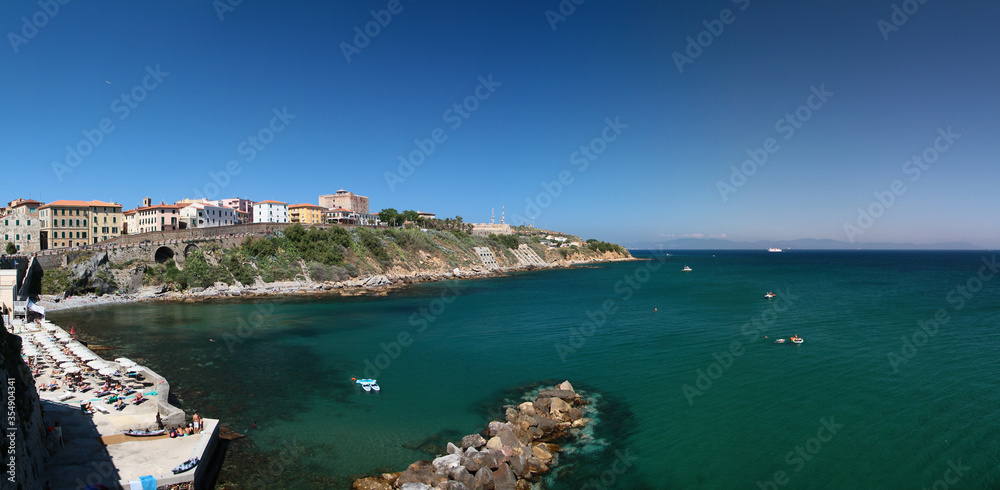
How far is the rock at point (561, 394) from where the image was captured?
2144 centimetres

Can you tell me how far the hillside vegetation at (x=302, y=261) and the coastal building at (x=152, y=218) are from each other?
2508 centimetres

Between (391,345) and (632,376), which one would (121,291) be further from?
(632,376)

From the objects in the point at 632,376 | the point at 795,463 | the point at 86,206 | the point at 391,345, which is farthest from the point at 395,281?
the point at 795,463

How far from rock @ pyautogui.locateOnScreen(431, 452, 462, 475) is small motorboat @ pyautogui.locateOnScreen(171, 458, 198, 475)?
271 inches

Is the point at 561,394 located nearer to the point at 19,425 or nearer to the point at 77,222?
the point at 19,425

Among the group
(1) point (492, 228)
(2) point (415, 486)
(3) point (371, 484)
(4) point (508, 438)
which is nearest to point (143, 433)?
(3) point (371, 484)

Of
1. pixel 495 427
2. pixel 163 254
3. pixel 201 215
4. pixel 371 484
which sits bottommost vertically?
pixel 371 484

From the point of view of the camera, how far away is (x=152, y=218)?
3204 inches

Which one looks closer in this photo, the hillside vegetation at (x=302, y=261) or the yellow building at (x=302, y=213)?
the hillside vegetation at (x=302, y=261)

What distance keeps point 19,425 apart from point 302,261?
2254 inches

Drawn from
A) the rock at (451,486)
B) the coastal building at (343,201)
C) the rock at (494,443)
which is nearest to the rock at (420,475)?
the rock at (451,486)

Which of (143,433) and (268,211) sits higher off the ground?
(268,211)

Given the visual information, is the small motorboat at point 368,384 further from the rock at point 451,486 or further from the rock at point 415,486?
the rock at point 451,486

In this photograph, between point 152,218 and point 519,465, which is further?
point 152,218
